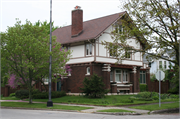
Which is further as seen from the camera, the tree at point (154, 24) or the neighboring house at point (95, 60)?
the neighboring house at point (95, 60)

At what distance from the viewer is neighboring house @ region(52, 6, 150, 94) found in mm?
30234

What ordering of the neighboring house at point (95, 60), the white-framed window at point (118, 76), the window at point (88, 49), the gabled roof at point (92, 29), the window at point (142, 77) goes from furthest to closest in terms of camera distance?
the window at point (142, 77), the white-framed window at point (118, 76), the gabled roof at point (92, 29), the window at point (88, 49), the neighboring house at point (95, 60)

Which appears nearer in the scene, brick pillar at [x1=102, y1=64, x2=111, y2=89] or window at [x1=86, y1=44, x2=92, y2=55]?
window at [x1=86, y1=44, x2=92, y2=55]

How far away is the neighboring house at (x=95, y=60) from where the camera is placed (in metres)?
30.2

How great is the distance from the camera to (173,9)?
61.1ft

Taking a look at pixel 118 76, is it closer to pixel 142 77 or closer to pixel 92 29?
pixel 142 77

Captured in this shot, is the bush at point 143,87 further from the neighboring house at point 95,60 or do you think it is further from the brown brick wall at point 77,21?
the brown brick wall at point 77,21

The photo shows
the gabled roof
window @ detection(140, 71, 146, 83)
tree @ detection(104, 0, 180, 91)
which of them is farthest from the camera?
window @ detection(140, 71, 146, 83)

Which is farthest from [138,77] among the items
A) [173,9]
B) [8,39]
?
[8,39]

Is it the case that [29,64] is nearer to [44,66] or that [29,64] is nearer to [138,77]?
[44,66]

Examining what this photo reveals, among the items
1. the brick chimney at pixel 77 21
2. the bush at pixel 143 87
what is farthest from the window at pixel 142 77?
the brick chimney at pixel 77 21

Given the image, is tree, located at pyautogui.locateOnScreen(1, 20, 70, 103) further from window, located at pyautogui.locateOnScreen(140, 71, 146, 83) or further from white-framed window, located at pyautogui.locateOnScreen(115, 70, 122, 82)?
window, located at pyautogui.locateOnScreen(140, 71, 146, 83)

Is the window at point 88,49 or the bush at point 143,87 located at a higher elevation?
the window at point 88,49

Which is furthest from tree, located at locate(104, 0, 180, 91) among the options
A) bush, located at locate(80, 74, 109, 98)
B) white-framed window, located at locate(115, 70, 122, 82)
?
white-framed window, located at locate(115, 70, 122, 82)
